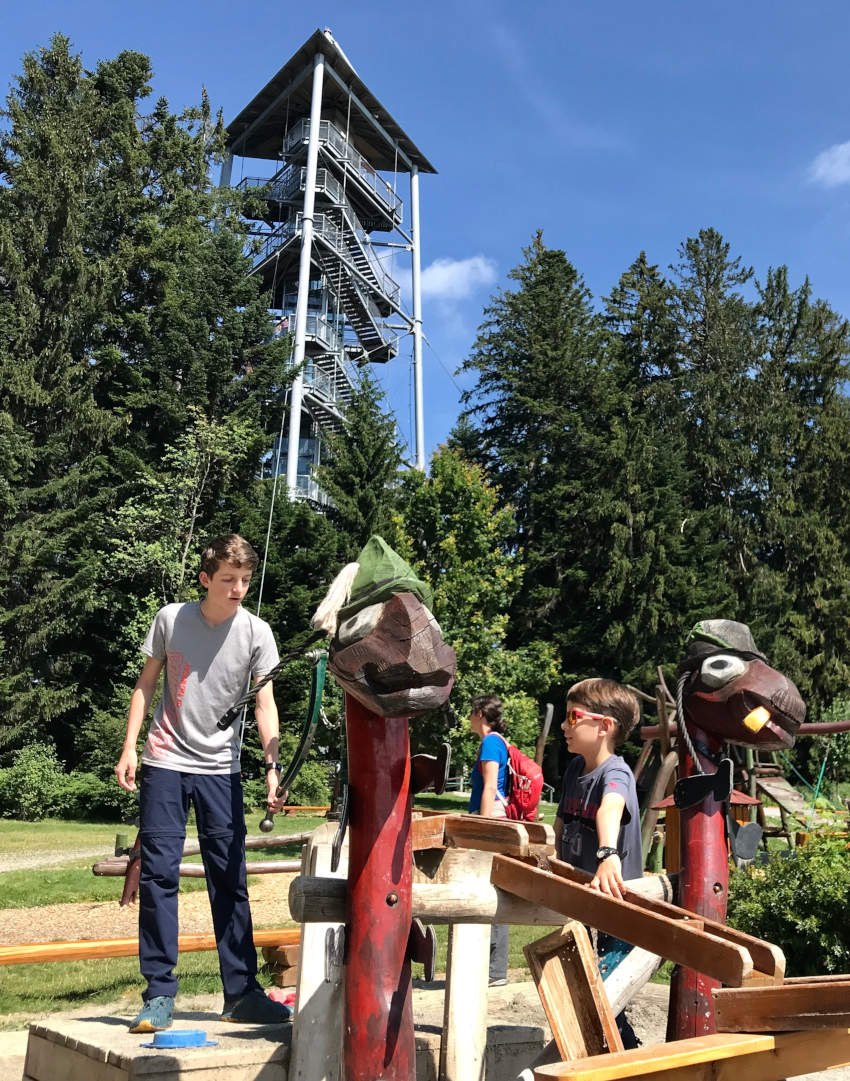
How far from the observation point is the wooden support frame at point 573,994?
256cm

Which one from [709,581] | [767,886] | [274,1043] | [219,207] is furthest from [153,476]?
[274,1043]

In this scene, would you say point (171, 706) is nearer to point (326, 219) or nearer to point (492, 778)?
point (492, 778)

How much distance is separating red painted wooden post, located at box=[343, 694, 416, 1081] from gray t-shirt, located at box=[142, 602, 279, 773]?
3.27ft

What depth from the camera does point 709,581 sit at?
30.7 metres

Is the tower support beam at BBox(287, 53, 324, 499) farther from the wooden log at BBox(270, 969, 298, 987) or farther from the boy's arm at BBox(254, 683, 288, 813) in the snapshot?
the boy's arm at BBox(254, 683, 288, 813)

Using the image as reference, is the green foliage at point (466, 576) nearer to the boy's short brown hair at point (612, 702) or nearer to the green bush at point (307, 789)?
the green bush at point (307, 789)

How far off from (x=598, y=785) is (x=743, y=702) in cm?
67

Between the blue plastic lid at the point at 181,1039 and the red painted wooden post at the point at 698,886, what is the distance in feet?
4.63

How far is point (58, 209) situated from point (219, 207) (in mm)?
8025

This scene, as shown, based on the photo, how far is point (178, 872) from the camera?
346 centimetres

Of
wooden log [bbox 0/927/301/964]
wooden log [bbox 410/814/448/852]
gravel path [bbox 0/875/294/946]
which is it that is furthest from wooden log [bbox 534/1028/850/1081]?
gravel path [bbox 0/875/294/946]

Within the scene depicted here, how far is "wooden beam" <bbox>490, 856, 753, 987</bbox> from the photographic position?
88.6 inches

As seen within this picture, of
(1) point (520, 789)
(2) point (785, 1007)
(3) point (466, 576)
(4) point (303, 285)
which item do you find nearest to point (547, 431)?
(4) point (303, 285)

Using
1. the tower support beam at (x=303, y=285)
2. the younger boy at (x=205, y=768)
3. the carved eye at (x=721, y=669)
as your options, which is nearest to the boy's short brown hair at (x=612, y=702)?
the carved eye at (x=721, y=669)
